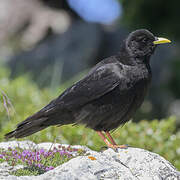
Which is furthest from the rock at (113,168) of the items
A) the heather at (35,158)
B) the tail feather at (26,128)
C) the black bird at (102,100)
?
the tail feather at (26,128)

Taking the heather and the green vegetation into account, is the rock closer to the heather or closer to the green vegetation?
the heather

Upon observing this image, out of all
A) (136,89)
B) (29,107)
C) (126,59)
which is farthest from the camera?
(29,107)

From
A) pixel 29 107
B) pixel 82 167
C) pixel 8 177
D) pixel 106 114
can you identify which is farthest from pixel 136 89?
pixel 29 107

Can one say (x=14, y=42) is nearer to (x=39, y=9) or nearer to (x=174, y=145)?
(x=39, y=9)

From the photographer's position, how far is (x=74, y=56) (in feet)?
33.6

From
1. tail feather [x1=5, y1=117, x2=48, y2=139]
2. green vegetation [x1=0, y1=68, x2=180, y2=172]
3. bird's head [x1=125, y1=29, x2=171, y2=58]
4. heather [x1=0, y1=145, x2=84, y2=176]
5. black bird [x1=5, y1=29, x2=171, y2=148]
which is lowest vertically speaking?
green vegetation [x1=0, y1=68, x2=180, y2=172]

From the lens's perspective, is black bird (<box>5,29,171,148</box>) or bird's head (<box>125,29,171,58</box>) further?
bird's head (<box>125,29,171,58</box>)

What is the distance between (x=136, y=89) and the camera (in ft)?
12.4

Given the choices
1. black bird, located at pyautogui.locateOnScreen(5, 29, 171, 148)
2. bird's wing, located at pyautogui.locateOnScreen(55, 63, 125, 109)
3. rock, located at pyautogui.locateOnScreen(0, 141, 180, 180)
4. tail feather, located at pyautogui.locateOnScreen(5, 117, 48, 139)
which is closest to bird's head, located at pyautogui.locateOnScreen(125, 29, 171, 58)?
black bird, located at pyautogui.locateOnScreen(5, 29, 171, 148)

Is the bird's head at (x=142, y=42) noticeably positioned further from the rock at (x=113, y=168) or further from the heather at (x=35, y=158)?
the heather at (x=35, y=158)

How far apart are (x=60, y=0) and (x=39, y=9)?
93 centimetres

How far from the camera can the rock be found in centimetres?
283

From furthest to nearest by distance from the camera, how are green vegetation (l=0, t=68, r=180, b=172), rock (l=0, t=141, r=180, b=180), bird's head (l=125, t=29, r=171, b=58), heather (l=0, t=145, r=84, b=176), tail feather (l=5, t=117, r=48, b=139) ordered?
green vegetation (l=0, t=68, r=180, b=172) → bird's head (l=125, t=29, r=171, b=58) → tail feather (l=5, t=117, r=48, b=139) → heather (l=0, t=145, r=84, b=176) → rock (l=0, t=141, r=180, b=180)

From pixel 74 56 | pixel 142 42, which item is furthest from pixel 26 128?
pixel 74 56
